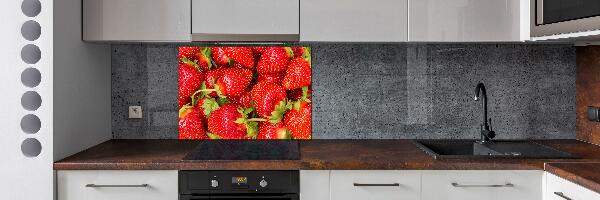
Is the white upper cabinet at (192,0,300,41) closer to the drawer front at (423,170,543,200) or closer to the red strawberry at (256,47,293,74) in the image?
the red strawberry at (256,47,293,74)

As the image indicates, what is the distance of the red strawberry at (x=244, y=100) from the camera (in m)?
2.81

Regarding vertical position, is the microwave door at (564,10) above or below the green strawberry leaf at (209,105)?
above

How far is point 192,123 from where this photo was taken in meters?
2.83

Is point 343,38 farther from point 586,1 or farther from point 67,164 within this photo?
point 67,164

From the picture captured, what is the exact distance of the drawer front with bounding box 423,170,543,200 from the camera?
2178mm

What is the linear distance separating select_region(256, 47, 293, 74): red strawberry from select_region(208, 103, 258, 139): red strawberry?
0.71ft

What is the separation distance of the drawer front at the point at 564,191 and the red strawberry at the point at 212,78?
59.6 inches

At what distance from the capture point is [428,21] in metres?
2.45

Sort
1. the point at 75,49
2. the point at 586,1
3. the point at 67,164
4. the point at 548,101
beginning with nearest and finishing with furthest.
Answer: the point at 586,1
the point at 67,164
the point at 75,49
the point at 548,101

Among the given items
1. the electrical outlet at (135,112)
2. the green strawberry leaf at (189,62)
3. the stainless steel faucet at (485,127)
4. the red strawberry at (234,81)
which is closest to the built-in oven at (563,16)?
the stainless steel faucet at (485,127)

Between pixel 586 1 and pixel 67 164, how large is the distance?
194cm
